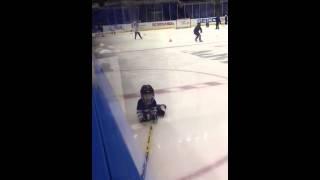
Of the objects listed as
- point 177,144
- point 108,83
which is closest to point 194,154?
point 177,144

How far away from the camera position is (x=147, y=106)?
1873 mm

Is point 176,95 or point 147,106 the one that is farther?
point 176,95

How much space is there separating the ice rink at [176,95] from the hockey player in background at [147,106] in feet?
0.10

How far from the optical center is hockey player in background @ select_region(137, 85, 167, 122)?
185cm

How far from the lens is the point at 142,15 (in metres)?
1.99

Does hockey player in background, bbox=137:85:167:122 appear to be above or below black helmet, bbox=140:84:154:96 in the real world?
below

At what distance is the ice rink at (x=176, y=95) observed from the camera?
1845 millimetres

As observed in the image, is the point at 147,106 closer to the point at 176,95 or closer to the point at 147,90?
the point at 147,90

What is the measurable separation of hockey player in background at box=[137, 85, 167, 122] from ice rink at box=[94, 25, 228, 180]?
3 centimetres

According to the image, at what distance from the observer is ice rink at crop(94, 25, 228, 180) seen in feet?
6.05

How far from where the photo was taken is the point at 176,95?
2213 mm

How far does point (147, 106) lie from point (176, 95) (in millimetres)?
380

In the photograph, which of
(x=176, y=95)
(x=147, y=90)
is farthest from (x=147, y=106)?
(x=176, y=95)
